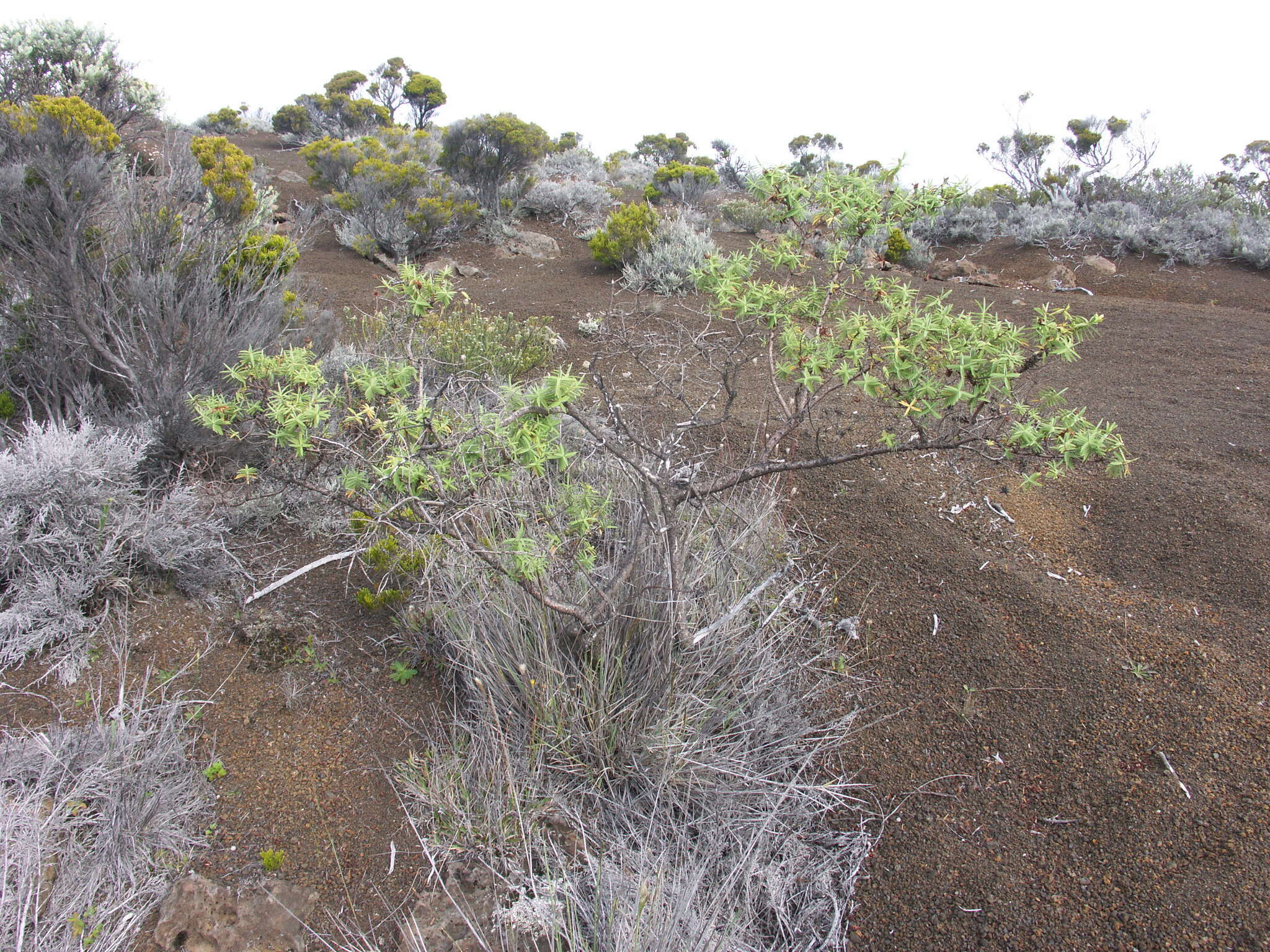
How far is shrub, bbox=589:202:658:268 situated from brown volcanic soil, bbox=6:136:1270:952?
5.04m

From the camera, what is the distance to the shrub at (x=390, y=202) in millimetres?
9312

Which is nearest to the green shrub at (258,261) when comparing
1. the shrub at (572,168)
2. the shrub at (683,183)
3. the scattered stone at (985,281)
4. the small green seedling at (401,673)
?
the small green seedling at (401,673)

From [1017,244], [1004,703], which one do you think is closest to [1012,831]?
[1004,703]

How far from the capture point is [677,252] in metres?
7.72

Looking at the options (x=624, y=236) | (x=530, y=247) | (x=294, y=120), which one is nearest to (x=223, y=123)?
(x=294, y=120)

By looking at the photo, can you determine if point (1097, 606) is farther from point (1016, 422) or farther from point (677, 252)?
point (677, 252)

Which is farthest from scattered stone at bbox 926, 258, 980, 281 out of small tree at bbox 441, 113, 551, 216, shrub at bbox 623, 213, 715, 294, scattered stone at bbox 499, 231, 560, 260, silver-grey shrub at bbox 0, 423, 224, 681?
silver-grey shrub at bbox 0, 423, 224, 681

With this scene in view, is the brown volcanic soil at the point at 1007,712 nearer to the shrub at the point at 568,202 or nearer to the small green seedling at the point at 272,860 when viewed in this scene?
the small green seedling at the point at 272,860

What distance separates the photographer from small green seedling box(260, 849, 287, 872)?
6.21 feet

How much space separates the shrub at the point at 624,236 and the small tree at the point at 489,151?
305cm

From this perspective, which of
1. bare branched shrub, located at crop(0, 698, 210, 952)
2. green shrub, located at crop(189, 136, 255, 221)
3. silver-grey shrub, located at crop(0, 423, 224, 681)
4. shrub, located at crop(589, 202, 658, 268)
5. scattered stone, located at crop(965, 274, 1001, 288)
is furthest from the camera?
scattered stone, located at crop(965, 274, 1001, 288)

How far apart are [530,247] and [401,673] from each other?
318 inches

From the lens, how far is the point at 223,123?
19297mm

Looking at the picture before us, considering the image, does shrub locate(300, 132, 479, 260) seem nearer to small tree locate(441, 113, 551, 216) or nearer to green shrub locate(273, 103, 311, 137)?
small tree locate(441, 113, 551, 216)
